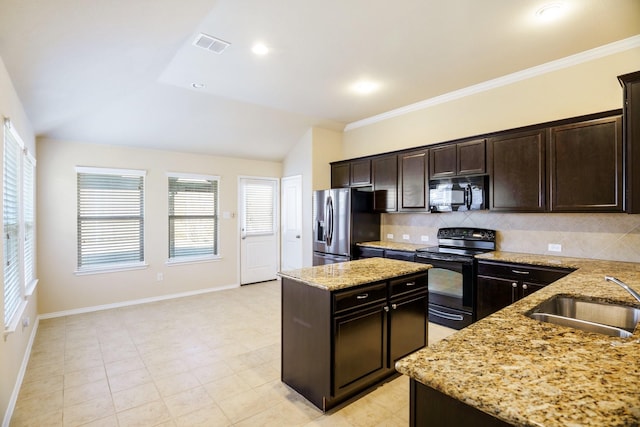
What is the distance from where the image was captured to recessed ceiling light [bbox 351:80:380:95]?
A: 4011 millimetres

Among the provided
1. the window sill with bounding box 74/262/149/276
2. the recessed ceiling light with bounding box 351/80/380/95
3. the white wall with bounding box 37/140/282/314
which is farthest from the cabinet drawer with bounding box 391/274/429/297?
the window sill with bounding box 74/262/149/276

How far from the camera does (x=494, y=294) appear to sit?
343 cm

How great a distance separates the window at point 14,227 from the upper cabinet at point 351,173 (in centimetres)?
414

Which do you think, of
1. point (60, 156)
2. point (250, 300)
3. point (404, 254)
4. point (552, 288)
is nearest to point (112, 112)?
point (60, 156)

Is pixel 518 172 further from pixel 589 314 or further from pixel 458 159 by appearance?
pixel 589 314

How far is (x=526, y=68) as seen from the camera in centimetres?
363

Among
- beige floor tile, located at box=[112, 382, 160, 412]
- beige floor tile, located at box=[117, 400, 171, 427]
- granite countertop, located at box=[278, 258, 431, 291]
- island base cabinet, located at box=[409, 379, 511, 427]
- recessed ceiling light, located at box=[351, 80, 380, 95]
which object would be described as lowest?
beige floor tile, located at box=[117, 400, 171, 427]

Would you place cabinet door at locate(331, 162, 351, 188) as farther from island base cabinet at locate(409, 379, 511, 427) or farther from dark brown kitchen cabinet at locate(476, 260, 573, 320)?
island base cabinet at locate(409, 379, 511, 427)

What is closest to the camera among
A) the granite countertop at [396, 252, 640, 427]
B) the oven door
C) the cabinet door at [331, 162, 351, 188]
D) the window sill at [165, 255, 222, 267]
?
the granite countertop at [396, 252, 640, 427]

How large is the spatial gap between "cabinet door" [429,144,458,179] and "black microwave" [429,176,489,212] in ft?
0.30

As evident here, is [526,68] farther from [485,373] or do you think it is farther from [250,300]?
[250,300]

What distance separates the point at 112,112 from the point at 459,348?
4.74 meters

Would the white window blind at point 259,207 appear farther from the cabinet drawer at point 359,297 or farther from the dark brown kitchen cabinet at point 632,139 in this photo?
the dark brown kitchen cabinet at point 632,139

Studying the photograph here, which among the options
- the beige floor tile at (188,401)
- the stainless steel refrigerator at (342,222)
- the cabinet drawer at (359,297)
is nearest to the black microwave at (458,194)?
the stainless steel refrigerator at (342,222)
